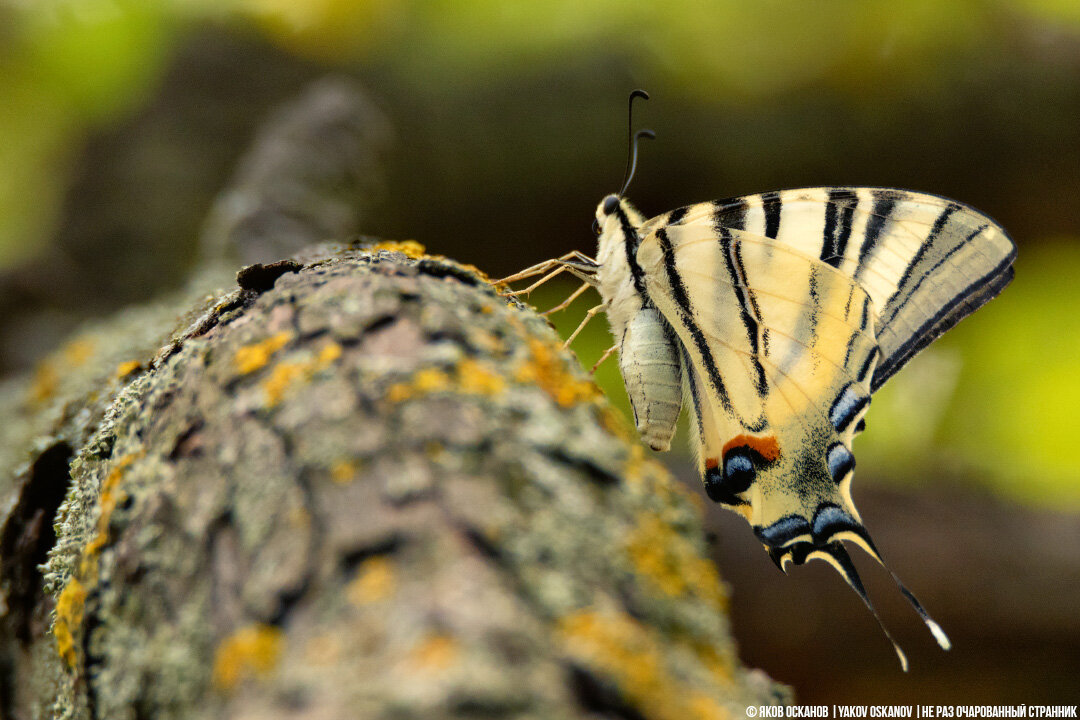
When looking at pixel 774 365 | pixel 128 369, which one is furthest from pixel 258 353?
pixel 774 365

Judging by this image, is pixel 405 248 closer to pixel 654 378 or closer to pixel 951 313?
pixel 654 378

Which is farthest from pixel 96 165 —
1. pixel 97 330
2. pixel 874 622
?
pixel 874 622

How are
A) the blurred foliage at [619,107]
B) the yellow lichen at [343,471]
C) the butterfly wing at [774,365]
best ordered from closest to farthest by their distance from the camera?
the yellow lichen at [343,471] → the butterfly wing at [774,365] → the blurred foliage at [619,107]

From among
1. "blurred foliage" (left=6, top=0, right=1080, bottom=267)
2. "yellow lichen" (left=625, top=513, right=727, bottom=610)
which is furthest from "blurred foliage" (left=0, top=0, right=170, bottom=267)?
"yellow lichen" (left=625, top=513, right=727, bottom=610)

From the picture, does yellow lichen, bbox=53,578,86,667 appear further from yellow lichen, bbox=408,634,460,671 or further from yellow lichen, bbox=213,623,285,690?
yellow lichen, bbox=408,634,460,671

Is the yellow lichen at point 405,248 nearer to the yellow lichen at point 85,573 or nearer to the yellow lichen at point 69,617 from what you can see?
the yellow lichen at point 85,573

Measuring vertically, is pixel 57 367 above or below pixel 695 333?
below

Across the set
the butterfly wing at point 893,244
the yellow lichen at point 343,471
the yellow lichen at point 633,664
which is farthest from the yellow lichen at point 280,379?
the butterfly wing at point 893,244
